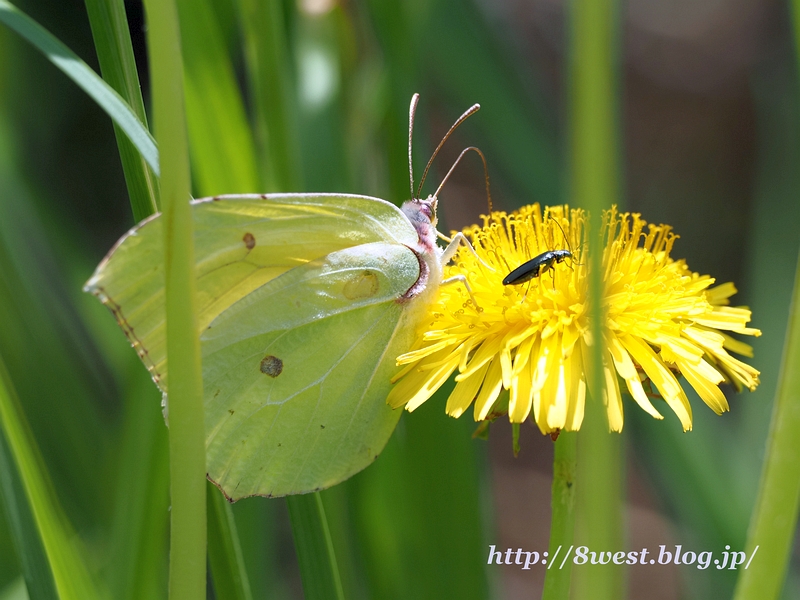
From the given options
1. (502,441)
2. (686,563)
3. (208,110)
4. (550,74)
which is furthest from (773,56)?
(208,110)

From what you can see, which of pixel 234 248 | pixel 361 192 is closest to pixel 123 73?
pixel 234 248

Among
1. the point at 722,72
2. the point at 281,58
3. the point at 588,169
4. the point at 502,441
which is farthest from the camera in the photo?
the point at 722,72

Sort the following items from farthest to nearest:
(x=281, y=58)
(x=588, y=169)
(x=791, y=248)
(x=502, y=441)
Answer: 1. (x=502, y=441)
2. (x=791, y=248)
3. (x=281, y=58)
4. (x=588, y=169)

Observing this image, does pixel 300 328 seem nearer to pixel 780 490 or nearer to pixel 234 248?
pixel 234 248

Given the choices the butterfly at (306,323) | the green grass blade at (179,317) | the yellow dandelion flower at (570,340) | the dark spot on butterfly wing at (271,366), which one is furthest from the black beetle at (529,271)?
the green grass blade at (179,317)

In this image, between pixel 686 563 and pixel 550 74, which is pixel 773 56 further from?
pixel 686 563

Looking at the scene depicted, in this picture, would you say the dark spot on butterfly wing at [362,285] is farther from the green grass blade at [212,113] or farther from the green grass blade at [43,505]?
the green grass blade at [43,505]
